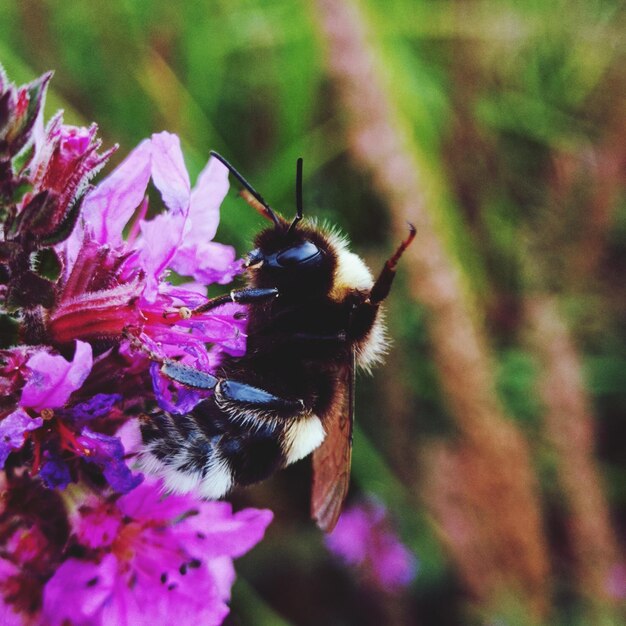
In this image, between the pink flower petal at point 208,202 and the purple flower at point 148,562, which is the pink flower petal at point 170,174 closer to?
the pink flower petal at point 208,202

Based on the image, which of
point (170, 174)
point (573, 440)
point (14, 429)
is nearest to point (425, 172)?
point (573, 440)

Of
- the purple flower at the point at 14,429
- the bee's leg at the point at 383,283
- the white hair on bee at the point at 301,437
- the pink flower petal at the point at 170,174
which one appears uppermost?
the pink flower petal at the point at 170,174

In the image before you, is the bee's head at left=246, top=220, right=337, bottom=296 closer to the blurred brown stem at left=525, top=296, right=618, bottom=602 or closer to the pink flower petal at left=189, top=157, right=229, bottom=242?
the pink flower petal at left=189, top=157, right=229, bottom=242

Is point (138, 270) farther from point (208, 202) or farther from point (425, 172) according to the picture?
point (425, 172)


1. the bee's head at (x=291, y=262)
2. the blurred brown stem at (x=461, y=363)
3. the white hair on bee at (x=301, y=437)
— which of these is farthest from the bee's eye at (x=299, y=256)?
the blurred brown stem at (x=461, y=363)

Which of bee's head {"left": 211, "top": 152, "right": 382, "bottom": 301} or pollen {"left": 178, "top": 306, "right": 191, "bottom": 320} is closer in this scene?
pollen {"left": 178, "top": 306, "right": 191, "bottom": 320}

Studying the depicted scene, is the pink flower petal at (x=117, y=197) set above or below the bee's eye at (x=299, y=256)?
above

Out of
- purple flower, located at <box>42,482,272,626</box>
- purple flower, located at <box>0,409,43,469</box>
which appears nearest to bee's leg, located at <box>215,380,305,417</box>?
purple flower, located at <box>42,482,272,626</box>
